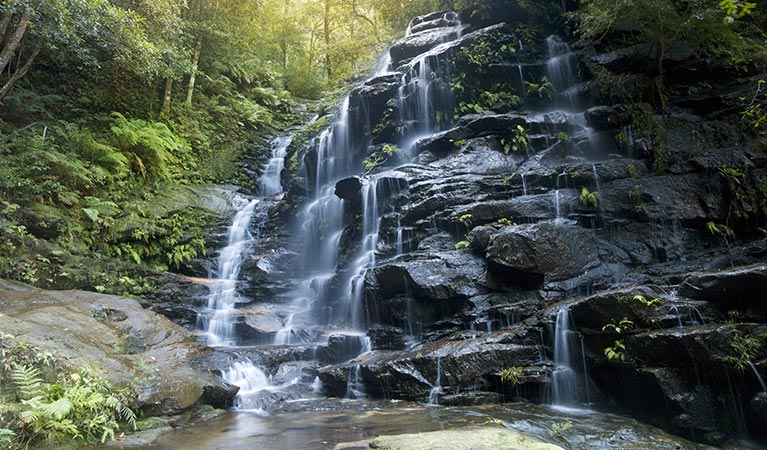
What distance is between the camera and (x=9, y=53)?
884 centimetres

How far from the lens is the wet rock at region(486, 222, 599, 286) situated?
7930 millimetres

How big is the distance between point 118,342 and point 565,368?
736 cm

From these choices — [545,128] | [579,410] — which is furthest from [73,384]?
[545,128]

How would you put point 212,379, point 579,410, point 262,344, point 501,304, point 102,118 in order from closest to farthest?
1. point 579,410
2. point 212,379
3. point 501,304
4. point 262,344
5. point 102,118

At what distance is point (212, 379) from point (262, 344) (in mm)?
2950

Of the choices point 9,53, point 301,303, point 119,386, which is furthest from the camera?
point 301,303

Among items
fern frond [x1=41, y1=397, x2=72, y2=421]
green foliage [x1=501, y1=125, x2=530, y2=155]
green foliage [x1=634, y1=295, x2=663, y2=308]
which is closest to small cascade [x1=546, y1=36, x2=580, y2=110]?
green foliage [x1=501, y1=125, x2=530, y2=155]

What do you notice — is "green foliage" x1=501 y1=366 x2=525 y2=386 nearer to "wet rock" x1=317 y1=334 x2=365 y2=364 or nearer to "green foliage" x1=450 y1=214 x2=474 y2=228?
"wet rock" x1=317 y1=334 x2=365 y2=364

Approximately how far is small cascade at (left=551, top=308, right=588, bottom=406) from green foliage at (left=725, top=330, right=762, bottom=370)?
5.97 ft

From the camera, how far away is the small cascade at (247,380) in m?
7.14

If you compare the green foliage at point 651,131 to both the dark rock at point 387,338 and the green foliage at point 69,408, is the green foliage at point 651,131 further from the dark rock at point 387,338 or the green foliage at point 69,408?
the green foliage at point 69,408

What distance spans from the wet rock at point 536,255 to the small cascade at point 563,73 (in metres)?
6.29

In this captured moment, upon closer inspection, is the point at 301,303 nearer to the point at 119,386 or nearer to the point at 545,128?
the point at 119,386

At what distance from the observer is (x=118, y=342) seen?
7.17 m
